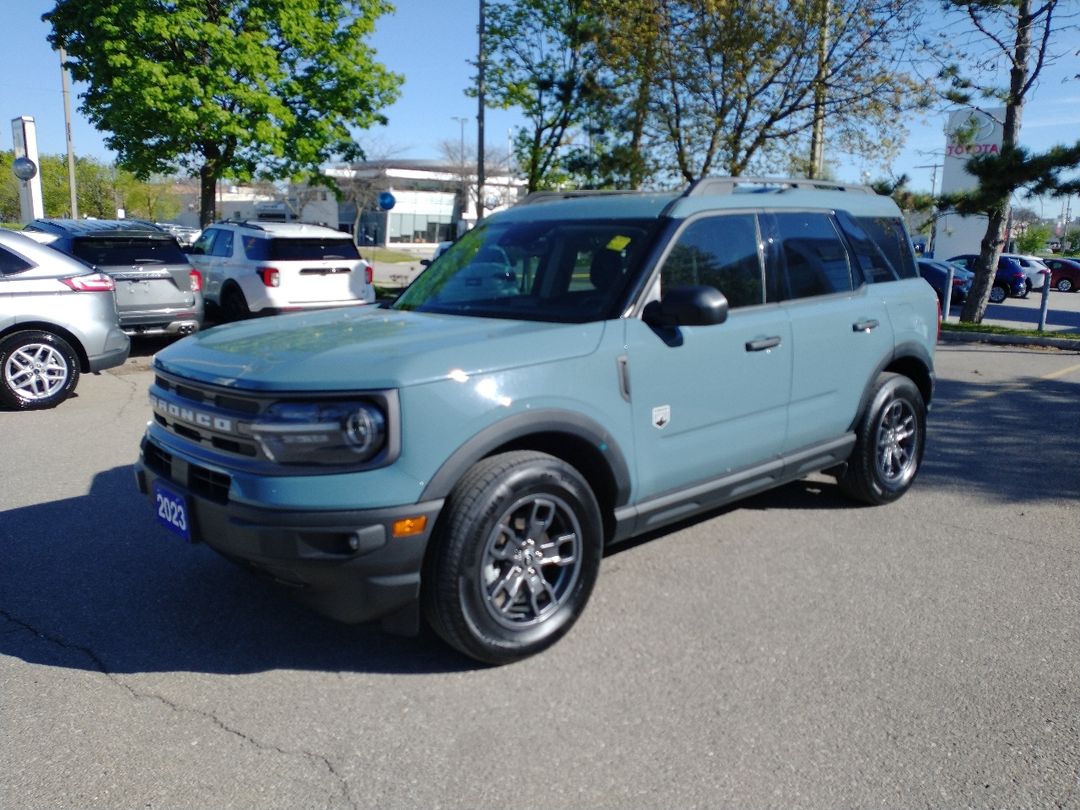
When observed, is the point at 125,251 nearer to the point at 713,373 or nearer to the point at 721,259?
the point at 721,259

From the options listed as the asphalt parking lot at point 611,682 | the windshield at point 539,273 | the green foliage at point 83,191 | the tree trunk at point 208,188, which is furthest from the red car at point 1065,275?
the green foliage at point 83,191

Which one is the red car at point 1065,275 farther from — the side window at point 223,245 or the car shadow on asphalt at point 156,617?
the car shadow on asphalt at point 156,617

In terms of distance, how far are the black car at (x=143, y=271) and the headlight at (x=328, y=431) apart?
8.20m

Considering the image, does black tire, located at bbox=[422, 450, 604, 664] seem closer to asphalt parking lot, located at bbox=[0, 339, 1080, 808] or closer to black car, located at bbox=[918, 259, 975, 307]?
asphalt parking lot, located at bbox=[0, 339, 1080, 808]

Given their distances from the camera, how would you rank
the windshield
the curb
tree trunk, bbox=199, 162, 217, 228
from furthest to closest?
tree trunk, bbox=199, 162, 217, 228
the curb
the windshield

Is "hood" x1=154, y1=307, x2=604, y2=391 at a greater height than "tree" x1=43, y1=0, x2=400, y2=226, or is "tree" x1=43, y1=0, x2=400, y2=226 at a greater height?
"tree" x1=43, y1=0, x2=400, y2=226

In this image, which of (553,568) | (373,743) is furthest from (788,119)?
(373,743)

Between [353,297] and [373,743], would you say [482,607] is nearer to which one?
[373,743]

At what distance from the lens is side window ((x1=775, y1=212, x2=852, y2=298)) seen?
4.81 m

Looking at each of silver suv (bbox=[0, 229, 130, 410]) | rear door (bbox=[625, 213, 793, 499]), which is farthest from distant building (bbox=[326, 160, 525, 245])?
rear door (bbox=[625, 213, 793, 499])

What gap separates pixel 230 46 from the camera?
52.0 ft

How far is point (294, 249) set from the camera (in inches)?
497

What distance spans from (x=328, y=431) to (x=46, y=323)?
6321mm

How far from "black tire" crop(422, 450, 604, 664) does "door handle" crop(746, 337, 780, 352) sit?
1.24m
